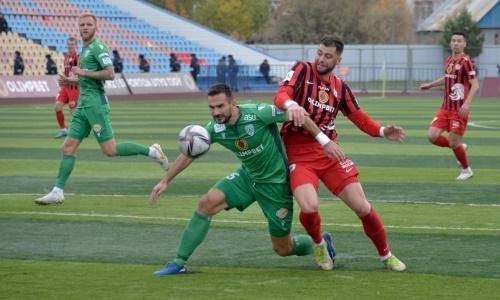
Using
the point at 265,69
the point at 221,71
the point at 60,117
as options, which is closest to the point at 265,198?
the point at 60,117

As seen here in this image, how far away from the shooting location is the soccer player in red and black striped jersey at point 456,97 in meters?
16.2

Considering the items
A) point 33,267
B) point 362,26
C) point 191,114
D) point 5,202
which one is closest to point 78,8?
point 191,114

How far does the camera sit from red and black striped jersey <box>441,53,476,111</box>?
643 inches

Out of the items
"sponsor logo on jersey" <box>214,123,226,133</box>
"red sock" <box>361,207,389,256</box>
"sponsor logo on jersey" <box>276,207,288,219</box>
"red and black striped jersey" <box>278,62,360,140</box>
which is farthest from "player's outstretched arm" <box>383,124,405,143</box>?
"sponsor logo on jersey" <box>214,123,226,133</box>

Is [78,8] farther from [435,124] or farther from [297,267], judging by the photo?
[297,267]

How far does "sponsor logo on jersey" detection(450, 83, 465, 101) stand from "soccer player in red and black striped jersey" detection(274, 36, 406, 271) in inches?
277

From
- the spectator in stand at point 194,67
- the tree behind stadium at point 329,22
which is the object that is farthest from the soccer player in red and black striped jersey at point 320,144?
the tree behind stadium at point 329,22

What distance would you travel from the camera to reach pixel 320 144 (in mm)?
9016

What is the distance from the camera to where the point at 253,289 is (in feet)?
27.4

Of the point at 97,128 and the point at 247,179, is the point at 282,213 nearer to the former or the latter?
the point at 247,179

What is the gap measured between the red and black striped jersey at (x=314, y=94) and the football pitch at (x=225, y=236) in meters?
1.19

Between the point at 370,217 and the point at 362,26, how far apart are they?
73.6 meters

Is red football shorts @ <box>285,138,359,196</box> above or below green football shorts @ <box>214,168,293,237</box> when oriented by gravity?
above

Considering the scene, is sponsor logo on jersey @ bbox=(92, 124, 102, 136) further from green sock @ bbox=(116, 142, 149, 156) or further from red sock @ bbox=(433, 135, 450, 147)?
red sock @ bbox=(433, 135, 450, 147)
